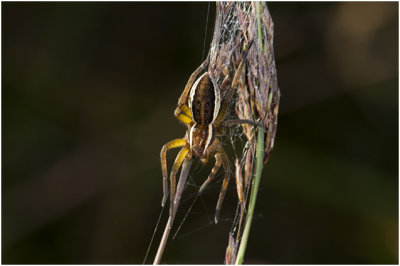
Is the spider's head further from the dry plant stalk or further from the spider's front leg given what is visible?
the dry plant stalk

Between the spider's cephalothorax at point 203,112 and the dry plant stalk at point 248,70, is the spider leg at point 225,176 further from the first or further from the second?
the dry plant stalk at point 248,70

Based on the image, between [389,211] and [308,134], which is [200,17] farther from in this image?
[389,211]

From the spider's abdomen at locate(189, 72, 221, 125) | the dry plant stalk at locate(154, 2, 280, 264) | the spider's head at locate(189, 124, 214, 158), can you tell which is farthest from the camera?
the spider's head at locate(189, 124, 214, 158)

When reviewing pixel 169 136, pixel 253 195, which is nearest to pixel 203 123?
pixel 253 195

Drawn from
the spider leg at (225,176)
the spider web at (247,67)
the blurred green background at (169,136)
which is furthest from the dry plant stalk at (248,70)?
the blurred green background at (169,136)

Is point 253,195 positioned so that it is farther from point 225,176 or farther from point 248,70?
point 248,70

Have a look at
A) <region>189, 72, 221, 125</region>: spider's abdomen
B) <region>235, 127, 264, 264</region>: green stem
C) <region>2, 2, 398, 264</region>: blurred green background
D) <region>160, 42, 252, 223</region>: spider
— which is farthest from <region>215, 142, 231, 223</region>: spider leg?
<region>2, 2, 398, 264</region>: blurred green background
